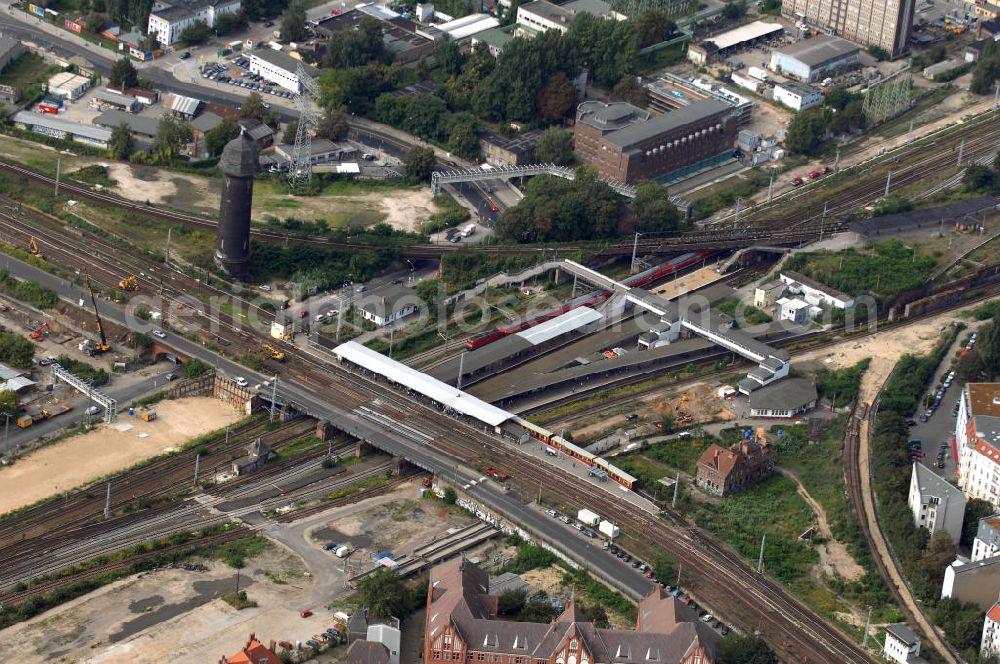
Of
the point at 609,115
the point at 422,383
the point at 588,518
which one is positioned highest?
the point at 609,115

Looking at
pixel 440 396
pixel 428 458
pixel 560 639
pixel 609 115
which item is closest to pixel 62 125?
pixel 609 115

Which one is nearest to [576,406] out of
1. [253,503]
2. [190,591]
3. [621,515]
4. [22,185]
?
[621,515]

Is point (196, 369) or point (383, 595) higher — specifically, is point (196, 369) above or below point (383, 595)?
below

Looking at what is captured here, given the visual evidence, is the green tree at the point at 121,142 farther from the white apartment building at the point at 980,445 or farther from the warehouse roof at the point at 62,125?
the white apartment building at the point at 980,445

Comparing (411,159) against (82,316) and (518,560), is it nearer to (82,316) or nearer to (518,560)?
(82,316)

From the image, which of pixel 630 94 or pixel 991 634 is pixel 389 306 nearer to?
pixel 630 94

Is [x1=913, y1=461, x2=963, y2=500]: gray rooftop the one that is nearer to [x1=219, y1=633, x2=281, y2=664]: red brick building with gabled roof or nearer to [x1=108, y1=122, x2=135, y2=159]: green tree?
[x1=219, y1=633, x2=281, y2=664]: red brick building with gabled roof

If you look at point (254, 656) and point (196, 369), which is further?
point (196, 369)
